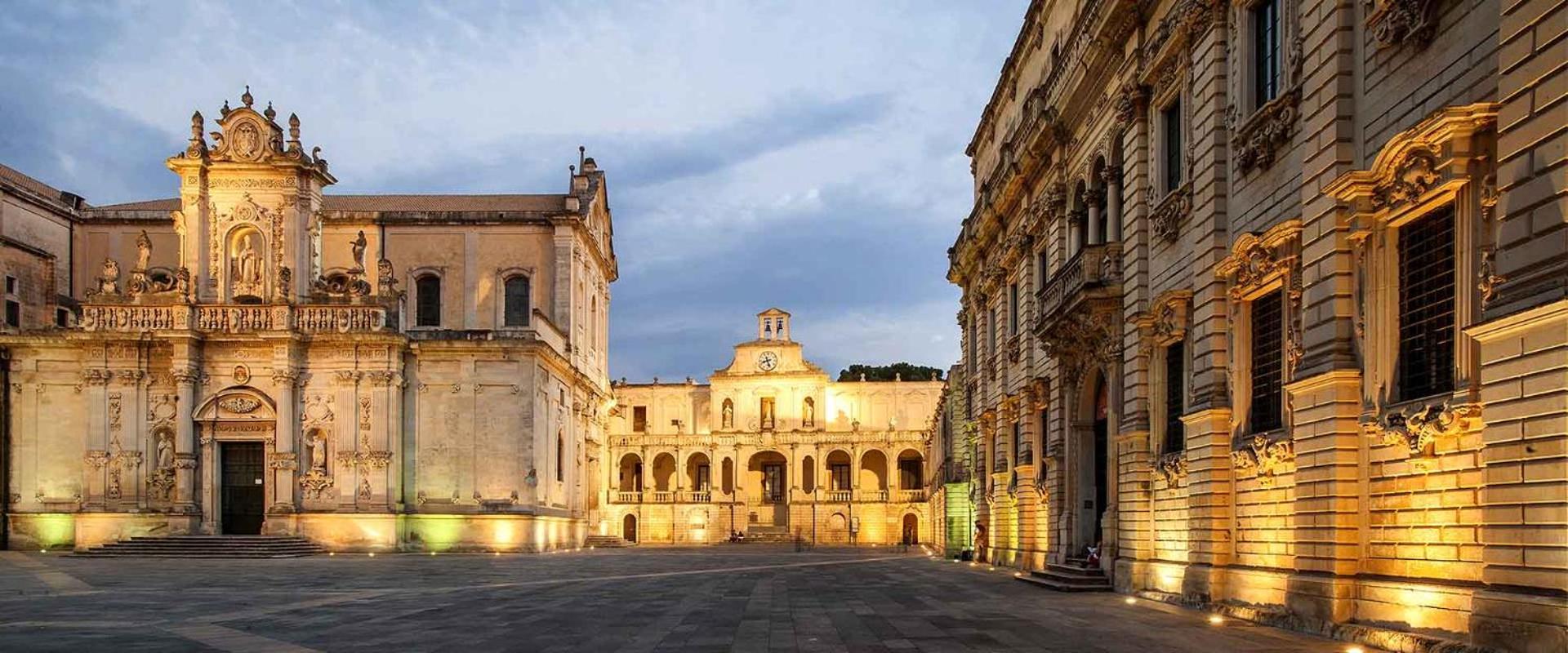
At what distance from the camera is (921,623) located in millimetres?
16953

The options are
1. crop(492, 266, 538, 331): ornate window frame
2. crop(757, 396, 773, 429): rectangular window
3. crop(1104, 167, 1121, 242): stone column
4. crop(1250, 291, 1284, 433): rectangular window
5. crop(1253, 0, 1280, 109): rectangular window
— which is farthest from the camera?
crop(757, 396, 773, 429): rectangular window

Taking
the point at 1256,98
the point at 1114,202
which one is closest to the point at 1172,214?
the point at 1256,98

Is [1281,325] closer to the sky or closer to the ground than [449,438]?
closer to the sky

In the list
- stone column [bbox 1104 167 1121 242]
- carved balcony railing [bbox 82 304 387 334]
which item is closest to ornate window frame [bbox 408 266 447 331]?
carved balcony railing [bbox 82 304 387 334]

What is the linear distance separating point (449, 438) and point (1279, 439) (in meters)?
36.3

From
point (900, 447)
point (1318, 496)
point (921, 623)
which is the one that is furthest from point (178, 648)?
point (900, 447)

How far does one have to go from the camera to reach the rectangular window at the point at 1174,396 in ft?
69.4

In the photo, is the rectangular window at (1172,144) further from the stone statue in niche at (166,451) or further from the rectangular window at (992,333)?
the stone statue in niche at (166,451)

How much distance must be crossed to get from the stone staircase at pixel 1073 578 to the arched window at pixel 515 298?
3310cm

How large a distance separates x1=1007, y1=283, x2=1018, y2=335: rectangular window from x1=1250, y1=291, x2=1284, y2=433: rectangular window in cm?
1880

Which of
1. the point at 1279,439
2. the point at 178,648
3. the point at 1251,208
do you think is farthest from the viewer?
the point at 1251,208

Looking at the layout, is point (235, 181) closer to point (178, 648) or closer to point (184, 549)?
point (184, 549)

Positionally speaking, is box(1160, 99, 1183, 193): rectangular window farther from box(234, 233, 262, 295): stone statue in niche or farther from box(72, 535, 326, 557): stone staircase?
box(234, 233, 262, 295): stone statue in niche

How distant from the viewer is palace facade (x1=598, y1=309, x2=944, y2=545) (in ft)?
296
